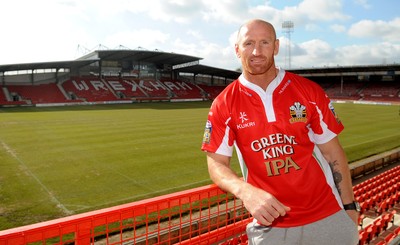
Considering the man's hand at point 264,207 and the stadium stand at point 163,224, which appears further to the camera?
the stadium stand at point 163,224

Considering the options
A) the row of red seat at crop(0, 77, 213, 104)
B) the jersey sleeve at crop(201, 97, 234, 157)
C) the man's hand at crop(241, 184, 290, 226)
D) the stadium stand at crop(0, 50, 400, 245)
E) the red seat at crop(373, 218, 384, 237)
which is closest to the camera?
the man's hand at crop(241, 184, 290, 226)

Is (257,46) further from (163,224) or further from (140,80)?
(140,80)

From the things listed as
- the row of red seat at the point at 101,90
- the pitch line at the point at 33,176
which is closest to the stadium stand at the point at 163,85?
the row of red seat at the point at 101,90

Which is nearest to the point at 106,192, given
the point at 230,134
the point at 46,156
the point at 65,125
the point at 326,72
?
the point at 46,156

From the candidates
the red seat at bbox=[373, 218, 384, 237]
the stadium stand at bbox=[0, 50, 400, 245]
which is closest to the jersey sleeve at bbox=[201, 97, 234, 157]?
the stadium stand at bbox=[0, 50, 400, 245]

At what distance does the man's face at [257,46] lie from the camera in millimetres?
2100

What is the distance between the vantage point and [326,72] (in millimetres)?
73312

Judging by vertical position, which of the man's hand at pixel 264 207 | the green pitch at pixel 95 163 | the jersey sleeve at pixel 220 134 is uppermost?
the jersey sleeve at pixel 220 134

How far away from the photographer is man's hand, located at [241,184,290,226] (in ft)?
5.45

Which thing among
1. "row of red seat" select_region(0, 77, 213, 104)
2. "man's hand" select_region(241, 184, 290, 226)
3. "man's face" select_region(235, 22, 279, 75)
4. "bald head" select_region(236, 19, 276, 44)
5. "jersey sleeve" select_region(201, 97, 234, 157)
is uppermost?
"row of red seat" select_region(0, 77, 213, 104)

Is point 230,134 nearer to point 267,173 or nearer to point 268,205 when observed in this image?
point 267,173

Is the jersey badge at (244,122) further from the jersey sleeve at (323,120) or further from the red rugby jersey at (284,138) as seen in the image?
the jersey sleeve at (323,120)

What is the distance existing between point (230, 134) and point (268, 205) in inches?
26.6

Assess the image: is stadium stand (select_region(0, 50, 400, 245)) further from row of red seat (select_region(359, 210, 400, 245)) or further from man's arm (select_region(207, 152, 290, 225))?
man's arm (select_region(207, 152, 290, 225))
